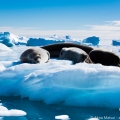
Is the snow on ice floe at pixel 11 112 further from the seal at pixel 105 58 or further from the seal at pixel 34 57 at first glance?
the seal at pixel 105 58

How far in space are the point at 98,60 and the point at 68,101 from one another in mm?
3164

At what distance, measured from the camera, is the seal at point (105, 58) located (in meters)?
6.08

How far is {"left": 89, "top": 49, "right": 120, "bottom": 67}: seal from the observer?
6.08 metres

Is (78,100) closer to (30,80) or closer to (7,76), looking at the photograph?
(30,80)

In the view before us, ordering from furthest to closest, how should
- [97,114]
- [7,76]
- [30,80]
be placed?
[7,76] → [30,80] → [97,114]

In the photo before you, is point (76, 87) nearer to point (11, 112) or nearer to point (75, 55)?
point (11, 112)

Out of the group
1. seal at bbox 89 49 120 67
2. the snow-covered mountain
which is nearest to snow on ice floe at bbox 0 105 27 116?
seal at bbox 89 49 120 67

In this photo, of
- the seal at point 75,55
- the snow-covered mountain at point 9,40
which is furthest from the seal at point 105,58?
the snow-covered mountain at point 9,40

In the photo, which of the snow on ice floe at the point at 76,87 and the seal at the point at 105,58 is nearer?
the snow on ice floe at the point at 76,87

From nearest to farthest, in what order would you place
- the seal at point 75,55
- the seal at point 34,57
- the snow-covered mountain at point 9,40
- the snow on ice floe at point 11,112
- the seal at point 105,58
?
the snow on ice floe at point 11,112, the seal at point 75,55, the seal at point 34,57, the seal at point 105,58, the snow-covered mountain at point 9,40

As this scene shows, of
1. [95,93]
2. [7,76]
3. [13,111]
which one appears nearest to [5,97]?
[7,76]

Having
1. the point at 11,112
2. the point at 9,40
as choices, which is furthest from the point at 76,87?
the point at 9,40

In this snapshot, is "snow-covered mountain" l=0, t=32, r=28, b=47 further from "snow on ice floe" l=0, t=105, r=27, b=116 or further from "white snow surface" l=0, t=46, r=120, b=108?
"snow on ice floe" l=0, t=105, r=27, b=116

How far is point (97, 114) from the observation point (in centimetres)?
275
